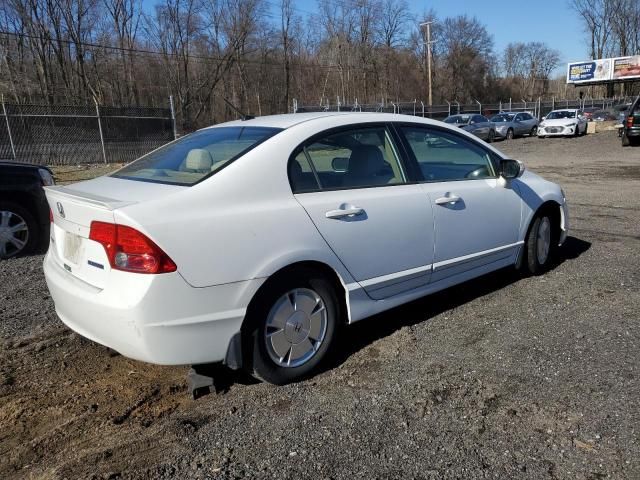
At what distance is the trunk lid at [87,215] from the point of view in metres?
2.84

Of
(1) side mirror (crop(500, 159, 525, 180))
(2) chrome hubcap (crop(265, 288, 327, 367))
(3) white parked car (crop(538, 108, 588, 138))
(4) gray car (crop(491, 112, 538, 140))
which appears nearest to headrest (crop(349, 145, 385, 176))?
(2) chrome hubcap (crop(265, 288, 327, 367))

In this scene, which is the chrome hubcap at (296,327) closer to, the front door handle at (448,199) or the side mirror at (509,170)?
the front door handle at (448,199)

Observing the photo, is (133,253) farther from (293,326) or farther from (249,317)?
(293,326)

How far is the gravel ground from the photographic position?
2.52 m

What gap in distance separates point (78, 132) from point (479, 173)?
59.5 feet

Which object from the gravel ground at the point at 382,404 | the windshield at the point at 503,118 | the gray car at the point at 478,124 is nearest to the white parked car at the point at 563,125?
the windshield at the point at 503,118

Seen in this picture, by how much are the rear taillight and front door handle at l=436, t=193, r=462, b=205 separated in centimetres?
209

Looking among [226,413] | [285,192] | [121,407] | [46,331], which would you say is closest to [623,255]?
[285,192]

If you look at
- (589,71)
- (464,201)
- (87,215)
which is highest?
(589,71)

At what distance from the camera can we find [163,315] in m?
2.73

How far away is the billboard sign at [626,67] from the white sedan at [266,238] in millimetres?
68247

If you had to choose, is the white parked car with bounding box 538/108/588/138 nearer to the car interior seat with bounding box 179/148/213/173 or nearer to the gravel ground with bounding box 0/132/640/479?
the gravel ground with bounding box 0/132/640/479

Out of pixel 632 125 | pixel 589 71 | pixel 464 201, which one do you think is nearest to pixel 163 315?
pixel 464 201

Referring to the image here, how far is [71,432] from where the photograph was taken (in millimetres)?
2812
